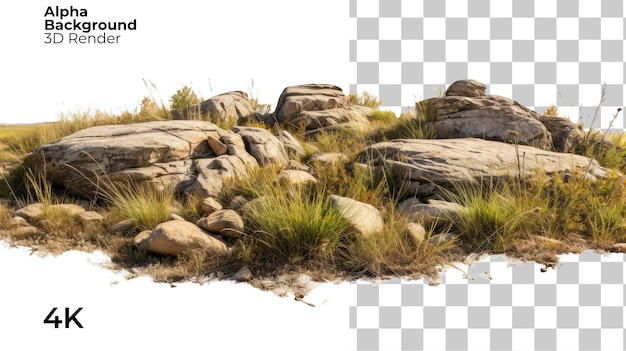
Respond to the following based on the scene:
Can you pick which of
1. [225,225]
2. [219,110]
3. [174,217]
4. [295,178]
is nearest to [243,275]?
[225,225]

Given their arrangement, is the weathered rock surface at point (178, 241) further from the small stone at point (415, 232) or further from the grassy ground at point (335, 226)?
the small stone at point (415, 232)

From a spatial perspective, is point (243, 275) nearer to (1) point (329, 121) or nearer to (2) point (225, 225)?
(2) point (225, 225)

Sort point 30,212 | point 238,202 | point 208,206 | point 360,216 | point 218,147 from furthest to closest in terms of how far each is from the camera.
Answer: point 218,147 < point 30,212 < point 238,202 < point 208,206 < point 360,216

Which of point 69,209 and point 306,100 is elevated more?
point 306,100

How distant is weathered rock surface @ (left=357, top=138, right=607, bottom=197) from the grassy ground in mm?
230

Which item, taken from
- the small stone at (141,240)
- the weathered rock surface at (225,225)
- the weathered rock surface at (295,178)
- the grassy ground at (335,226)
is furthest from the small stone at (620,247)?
the small stone at (141,240)

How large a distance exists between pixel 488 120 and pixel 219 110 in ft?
21.0

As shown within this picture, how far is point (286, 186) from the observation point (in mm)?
8203

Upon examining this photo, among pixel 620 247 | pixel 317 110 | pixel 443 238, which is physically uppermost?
pixel 317 110

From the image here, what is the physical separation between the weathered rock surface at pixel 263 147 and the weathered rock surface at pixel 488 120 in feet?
11.3

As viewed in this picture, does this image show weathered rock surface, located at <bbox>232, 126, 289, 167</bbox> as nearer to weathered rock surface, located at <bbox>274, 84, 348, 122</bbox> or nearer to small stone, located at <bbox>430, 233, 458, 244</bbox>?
weathered rock surface, located at <bbox>274, 84, 348, 122</bbox>

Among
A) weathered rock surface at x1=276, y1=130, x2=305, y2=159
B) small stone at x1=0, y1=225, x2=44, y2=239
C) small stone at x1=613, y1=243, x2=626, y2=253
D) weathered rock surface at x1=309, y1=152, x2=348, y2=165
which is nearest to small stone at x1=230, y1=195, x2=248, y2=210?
weathered rock surface at x1=309, y1=152, x2=348, y2=165

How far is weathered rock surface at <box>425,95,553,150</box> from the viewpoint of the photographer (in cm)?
1069

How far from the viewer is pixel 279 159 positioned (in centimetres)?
1020
